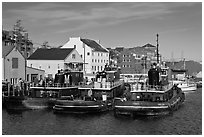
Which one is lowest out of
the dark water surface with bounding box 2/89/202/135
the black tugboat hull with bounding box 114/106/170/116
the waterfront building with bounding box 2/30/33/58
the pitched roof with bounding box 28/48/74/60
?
the dark water surface with bounding box 2/89/202/135

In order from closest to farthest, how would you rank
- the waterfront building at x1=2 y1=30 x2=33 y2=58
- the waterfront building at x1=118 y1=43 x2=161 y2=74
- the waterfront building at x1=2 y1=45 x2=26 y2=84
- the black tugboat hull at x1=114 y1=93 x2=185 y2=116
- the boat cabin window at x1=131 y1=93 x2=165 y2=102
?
1. the black tugboat hull at x1=114 y1=93 x2=185 y2=116
2. the boat cabin window at x1=131 y1=93 x2=165 y2=102
3. the waterfront building at x1=2 y1=45 x2=26 y2=84
4. the waterfront building at x1=2 y1=30 x2=33 y2=58
5. the waterfront building at x1=118 y1=43 x2=161 y2=74

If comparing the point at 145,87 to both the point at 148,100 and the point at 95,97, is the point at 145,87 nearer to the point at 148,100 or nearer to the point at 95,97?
the point at 148,100

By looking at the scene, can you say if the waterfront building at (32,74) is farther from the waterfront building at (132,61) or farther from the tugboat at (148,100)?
the waterfront building at (132,61)

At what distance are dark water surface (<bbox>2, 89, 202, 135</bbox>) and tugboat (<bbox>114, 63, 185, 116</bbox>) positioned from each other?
505 millimetres

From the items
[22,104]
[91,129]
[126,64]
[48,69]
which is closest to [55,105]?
[22,104]

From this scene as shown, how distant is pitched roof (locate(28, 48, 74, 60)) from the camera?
1660 inches

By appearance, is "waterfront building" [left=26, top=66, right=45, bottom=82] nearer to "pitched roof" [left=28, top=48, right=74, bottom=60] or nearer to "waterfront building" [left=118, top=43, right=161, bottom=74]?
"pitched roof" [left=28, top=48, right=74, bottom=60]

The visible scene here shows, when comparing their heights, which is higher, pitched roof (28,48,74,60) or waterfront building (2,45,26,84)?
pitched roof (28,48,74,60)

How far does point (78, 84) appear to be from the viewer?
92.5 ft

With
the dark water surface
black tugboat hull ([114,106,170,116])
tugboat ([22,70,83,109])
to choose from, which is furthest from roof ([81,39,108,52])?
black tugboat hull ([114,106,170,116])

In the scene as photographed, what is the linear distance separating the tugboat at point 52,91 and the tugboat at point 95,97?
876 millimetres

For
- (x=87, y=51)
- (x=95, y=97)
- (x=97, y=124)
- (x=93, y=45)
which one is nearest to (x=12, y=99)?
(x=95, y=97)

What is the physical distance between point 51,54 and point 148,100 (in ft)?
74.7

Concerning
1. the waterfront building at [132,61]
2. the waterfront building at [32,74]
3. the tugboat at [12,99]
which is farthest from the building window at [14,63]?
the waterfront building at [132,61]
